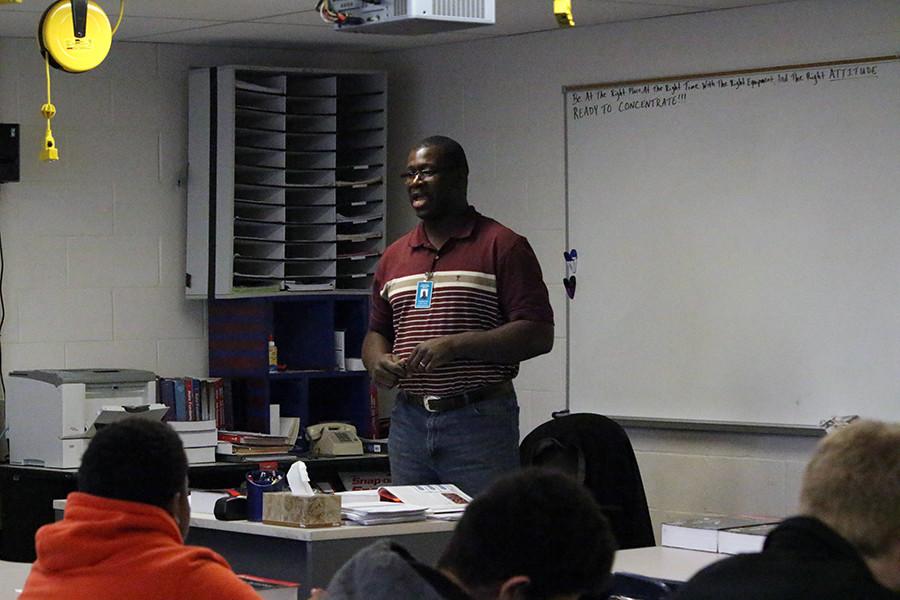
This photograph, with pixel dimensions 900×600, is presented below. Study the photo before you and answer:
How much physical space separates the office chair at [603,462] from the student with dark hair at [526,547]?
3.39 metres

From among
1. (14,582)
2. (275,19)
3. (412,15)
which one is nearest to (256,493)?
(14,582)

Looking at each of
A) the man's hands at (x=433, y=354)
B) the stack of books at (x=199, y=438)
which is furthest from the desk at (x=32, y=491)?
the man's hands at (x=433, y=354)

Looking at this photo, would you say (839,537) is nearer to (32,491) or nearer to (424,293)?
(424,293)

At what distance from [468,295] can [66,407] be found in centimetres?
194

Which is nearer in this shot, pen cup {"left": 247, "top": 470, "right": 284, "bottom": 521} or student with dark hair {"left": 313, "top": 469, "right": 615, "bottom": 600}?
student with dark hair {"left": 313, "top": 469, "right": 615, "bottom": 600}

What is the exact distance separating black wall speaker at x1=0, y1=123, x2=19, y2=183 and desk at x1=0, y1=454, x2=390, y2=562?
1.16 metres

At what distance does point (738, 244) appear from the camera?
5527 mm

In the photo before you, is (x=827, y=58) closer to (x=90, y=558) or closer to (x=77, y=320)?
(x=77, y=320)

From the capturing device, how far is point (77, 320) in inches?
241

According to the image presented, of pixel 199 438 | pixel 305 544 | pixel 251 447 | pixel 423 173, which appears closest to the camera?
pixel 305 544

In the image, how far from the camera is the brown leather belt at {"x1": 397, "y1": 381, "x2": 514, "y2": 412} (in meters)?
4.19

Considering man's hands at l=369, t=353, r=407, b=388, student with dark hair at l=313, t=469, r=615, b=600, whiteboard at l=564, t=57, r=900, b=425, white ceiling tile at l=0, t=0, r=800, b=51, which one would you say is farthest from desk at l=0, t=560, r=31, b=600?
whiteboard at l=564, t=57, r=900, b=425

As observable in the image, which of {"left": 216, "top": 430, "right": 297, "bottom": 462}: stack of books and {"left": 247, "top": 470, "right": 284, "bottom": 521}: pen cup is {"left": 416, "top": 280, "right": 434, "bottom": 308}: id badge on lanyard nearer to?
{"left": 247, "top": 470, "right": 284, "bottom": 521}: pen cup

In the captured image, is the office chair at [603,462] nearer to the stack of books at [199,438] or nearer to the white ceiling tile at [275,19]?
the stack of books at [199,438]
